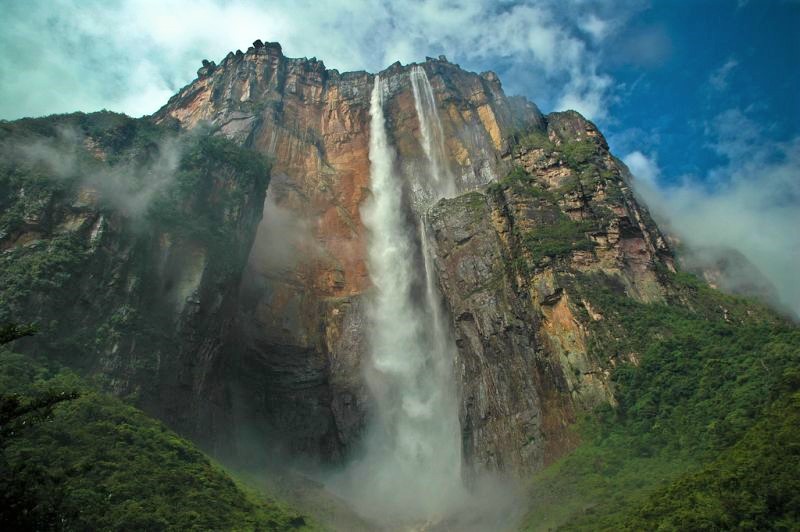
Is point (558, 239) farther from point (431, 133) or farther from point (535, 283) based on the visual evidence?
point (431, 133)

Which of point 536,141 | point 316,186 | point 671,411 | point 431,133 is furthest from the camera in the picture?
point 431,133

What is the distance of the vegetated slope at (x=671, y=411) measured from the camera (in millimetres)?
16109

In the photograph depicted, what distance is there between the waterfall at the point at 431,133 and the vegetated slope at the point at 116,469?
98.6ft

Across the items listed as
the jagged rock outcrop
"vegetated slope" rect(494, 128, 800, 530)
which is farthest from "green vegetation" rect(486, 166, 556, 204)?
"vegetated slope" rect(494, 128, 800, 530)

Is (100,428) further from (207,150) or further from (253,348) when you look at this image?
(207,150)

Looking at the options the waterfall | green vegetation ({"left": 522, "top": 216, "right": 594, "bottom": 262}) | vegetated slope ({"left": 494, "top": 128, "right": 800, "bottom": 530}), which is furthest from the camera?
the waterfall

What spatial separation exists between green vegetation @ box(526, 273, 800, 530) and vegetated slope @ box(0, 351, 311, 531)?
12.7 m

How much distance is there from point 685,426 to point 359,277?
25.1 meters

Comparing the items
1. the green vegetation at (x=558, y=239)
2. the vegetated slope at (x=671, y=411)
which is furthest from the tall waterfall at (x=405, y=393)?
the green vegetation at (x=558, y=239)

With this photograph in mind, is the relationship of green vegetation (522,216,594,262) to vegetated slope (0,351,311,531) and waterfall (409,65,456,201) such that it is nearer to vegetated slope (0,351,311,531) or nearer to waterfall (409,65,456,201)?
waterfall (409,65,456,201)

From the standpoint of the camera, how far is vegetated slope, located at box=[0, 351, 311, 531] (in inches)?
671

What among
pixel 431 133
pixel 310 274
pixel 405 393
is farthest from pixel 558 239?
pixel 431 133

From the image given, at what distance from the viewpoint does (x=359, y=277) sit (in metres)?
42.9

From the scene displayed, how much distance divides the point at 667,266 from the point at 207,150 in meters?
31.0
